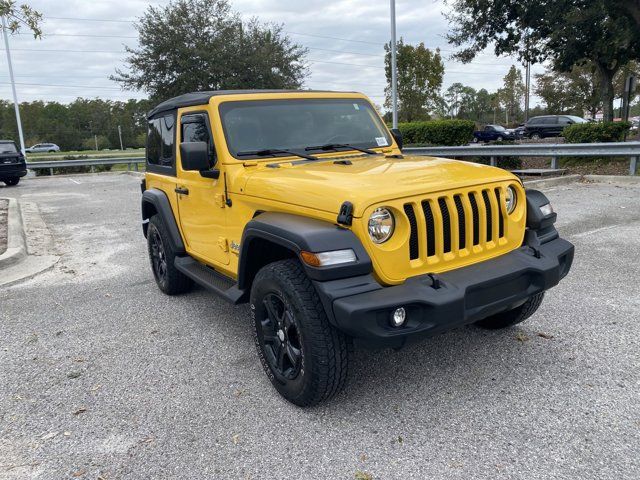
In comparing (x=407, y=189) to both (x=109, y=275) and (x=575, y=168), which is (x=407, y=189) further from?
(x=575, y=168)

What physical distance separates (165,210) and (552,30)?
17.6 m

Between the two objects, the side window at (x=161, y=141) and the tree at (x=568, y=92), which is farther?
the tree at (x=568, y=92)

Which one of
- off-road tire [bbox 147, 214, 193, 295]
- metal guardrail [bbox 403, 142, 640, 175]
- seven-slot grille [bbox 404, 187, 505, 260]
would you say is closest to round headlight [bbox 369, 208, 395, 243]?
seven-slot grille [bbox 404, 187, 505, 260]

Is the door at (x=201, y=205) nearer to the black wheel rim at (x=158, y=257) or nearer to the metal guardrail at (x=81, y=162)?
the black wheel rim at (x=158, y=257)

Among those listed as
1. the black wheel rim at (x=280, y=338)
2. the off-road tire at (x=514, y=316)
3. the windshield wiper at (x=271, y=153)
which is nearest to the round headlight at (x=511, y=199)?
the off-road tire at (x=514, y=316)

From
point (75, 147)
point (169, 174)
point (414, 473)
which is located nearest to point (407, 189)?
point (414, 473)

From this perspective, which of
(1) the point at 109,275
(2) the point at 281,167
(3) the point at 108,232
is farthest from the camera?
(3) the point at 108,232

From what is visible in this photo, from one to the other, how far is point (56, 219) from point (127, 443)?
30.9 ft

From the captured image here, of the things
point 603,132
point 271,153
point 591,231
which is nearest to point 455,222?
point 271,153

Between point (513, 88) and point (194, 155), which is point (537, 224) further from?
point (513, 88)

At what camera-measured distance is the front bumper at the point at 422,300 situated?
249 centimetres

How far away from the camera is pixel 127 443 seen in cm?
278

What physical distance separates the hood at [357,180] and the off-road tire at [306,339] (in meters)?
0.44

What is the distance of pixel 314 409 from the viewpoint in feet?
9.87
